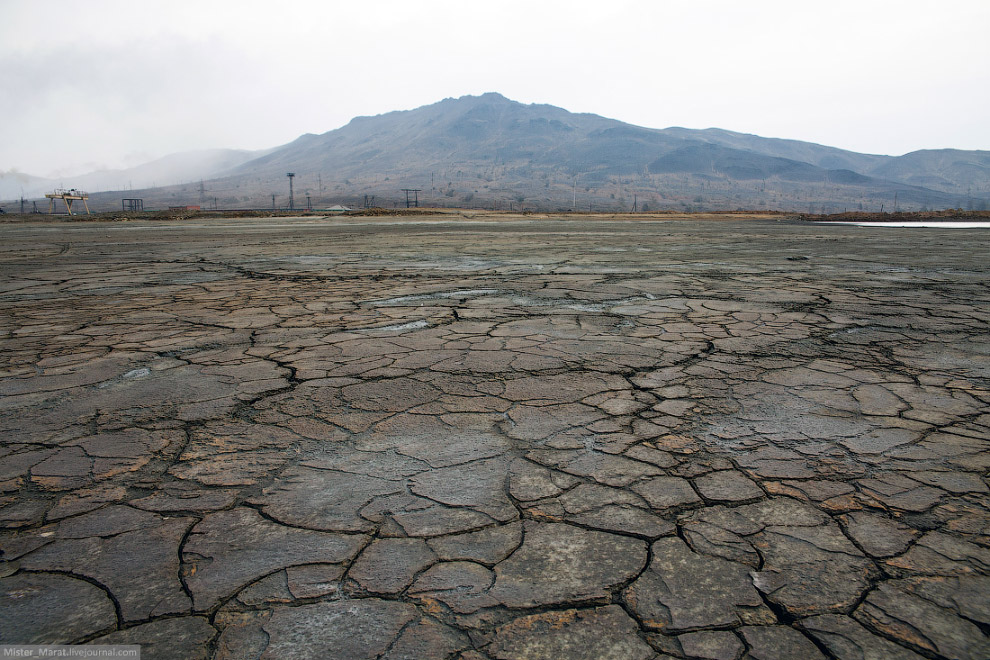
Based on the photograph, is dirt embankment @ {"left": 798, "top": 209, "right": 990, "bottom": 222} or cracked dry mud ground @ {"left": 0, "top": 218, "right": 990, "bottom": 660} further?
dirt embankment @ {"left": 798, "top": 209, "right": 990, "bottom": 222}

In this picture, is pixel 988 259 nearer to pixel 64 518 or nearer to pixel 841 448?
pixel 841 448

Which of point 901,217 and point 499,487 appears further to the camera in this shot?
point 901,217

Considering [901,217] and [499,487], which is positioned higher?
[901,217]

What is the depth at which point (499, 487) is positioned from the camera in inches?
72.1

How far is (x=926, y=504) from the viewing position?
1.71 metres

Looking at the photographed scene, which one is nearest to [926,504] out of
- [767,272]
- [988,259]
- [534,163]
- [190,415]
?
[190,415]

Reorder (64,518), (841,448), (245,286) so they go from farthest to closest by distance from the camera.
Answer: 1. (245,286)
2. (841,448)
3. (64,518)

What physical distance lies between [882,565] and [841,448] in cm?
75

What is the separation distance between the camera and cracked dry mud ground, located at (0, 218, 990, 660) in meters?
1.25

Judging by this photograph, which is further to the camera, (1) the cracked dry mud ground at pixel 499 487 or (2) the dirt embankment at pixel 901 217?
(2) the dirt embankment at pixel 901 217

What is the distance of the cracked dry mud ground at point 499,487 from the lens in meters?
1.25

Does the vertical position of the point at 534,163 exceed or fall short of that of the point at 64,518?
it exceeds it

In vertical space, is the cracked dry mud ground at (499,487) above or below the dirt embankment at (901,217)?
below

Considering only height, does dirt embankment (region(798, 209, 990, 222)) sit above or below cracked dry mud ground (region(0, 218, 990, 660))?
above
